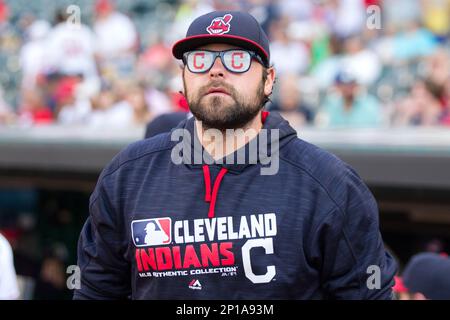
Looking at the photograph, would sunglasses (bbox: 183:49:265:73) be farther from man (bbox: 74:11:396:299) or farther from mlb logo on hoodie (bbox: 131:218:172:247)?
mlb logo on hoodie (bbox: 131:218:172:247)

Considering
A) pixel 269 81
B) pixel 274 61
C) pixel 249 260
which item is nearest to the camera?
pixel 249 260

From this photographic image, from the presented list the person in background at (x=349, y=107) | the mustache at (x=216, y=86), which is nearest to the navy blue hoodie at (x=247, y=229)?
the mustache at (x=216, y=86)

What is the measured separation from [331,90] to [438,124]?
43.3 inches

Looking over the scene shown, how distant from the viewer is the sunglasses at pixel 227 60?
2135 millimetres

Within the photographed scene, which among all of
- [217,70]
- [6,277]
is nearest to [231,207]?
[217,70]

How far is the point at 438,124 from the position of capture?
5801mm

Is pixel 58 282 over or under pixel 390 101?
under

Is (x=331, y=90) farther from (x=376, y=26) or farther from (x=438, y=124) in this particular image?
(x=438, y=124)

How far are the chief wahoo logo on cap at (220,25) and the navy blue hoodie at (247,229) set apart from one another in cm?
28

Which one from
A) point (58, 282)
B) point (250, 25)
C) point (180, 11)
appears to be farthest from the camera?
point (180, 11)

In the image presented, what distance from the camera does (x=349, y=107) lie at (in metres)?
6.36

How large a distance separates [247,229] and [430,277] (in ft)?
4.65

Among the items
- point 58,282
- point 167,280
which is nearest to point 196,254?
point 167,280

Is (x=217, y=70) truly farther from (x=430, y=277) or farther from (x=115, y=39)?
(x=115, y=39)
